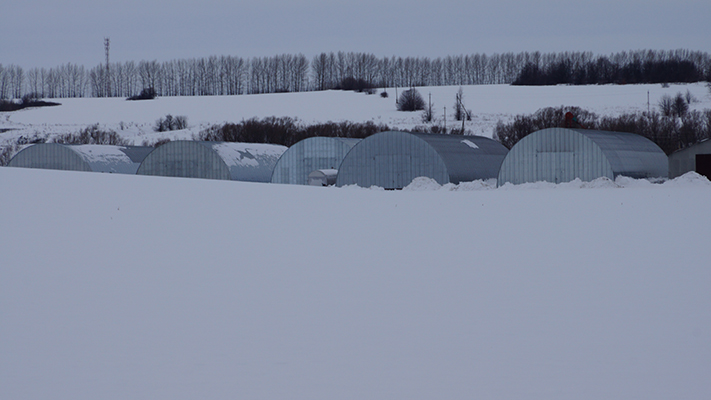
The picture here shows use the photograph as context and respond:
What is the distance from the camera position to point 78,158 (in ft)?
131

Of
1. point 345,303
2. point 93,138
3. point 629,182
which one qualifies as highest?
point 93,138

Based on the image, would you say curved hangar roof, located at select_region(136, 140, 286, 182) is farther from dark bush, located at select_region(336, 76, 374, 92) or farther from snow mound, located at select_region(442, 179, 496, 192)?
dark bush, located at select_region(336, 76, 374, 92)

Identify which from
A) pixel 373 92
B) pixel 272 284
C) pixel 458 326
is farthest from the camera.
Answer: pixel 373 92

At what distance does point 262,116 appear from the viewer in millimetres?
100688

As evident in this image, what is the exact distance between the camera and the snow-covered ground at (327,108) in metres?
90.6

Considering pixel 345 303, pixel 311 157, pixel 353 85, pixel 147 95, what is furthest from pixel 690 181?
pixel 147 95

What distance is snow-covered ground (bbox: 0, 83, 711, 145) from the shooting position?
9056cm

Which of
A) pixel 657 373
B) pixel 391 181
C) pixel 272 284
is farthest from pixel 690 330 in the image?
pixel 391 181

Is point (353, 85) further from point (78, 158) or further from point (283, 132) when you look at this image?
point (78, 158)

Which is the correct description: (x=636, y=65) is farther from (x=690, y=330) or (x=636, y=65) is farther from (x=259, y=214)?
(x=690, y=330)

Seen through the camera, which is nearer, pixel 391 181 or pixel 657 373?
pixel 657 373

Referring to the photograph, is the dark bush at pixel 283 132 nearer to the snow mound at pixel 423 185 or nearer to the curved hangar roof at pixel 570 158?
the snow mound at pixel 423 185

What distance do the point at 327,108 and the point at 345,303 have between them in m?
93.6

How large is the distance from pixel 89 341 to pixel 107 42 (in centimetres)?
11923
